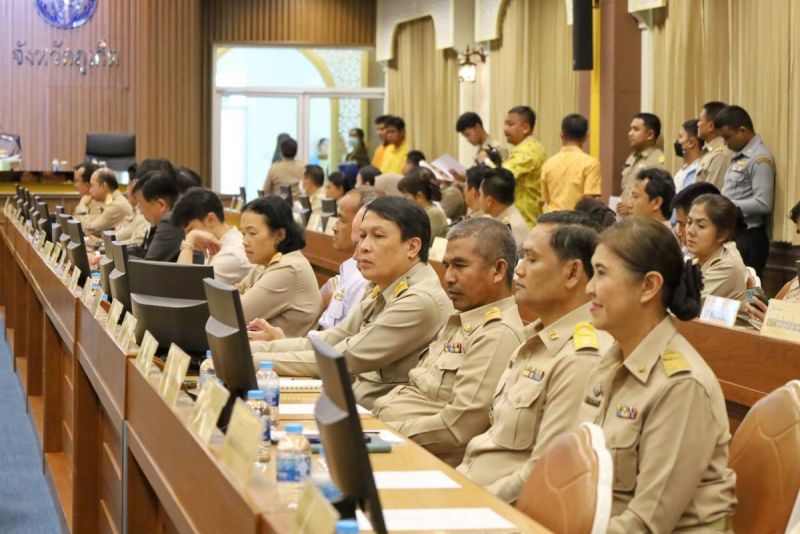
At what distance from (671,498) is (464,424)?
37.9 inches

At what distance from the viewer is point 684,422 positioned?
2.38 meters

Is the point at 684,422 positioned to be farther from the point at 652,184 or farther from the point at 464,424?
the point at 652,184

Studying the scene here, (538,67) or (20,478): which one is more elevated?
(538,67)

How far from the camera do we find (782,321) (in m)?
3.74

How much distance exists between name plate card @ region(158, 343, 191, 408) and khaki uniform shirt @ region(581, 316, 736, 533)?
88 cm

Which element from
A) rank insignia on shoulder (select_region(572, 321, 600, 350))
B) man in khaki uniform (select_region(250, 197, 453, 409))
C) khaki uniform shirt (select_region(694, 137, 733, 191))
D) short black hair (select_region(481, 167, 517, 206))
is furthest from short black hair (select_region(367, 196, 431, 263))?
khaki uniform shirt (select_region(694, 137, 733, 191))

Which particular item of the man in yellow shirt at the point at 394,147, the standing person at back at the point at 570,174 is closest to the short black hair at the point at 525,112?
the standing person at back at the point at 570,174

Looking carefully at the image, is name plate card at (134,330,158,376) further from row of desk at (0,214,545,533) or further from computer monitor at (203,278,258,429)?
computer monitor at (203,278,258,429)

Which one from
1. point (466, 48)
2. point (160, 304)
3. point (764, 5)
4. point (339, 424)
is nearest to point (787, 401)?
point (339, 424)

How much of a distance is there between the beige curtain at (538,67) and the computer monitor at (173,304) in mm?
7694

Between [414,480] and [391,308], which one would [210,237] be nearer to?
[391,308]

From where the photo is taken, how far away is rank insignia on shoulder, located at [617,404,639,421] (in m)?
2.47

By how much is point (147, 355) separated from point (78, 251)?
228 centimetres

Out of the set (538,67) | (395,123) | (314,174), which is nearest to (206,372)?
(538,67)
